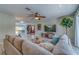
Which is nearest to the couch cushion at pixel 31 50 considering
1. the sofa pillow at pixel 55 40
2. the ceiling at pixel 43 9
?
the sofa pillow at pixel 55 40

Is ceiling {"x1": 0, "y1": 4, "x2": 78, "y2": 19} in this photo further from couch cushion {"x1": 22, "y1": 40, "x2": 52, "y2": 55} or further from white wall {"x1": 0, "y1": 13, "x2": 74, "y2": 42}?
couch cushion {"x1": 22, "y1": 40, "x2": 52, "y2": 55}

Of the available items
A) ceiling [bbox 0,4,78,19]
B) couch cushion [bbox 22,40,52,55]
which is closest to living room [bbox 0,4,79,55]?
ceiling [bbox 0,4,78,19]

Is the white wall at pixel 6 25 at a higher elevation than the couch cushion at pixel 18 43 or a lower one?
higher

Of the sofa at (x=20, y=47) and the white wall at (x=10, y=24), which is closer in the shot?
the sofa at (x=20, y=47)

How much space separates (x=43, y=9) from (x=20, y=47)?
0.69m

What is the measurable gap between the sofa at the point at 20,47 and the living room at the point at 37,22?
0.03 m

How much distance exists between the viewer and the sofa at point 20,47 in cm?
233

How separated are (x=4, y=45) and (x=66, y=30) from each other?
1017 mm

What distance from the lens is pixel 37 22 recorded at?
107 inches

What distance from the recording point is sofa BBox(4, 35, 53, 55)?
2326 millimetres

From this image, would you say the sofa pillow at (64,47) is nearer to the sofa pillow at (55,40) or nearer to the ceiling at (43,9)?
the sofa pillow at (55,40)

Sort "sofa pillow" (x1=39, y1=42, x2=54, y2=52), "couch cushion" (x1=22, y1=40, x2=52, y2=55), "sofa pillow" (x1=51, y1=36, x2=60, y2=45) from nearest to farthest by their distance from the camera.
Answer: "couch cushion" (x1=22, y1=40, x2=52, y2=55), "sofa pillow" (x1=39, y1=42, x2=54, y2=52), "sofa pillow" (x1=51, y1=36, x2=60, y2=45)
